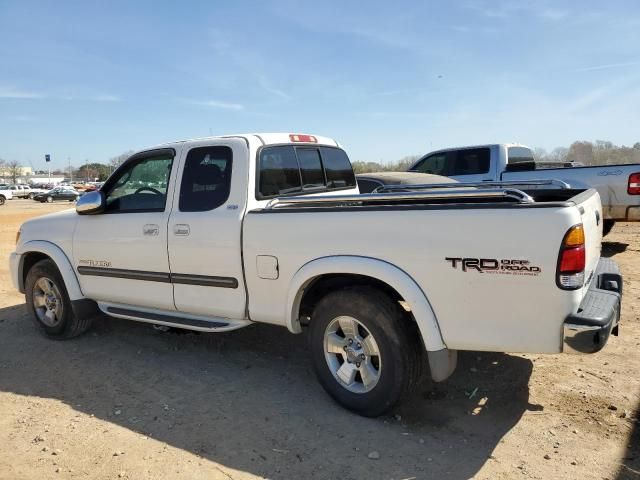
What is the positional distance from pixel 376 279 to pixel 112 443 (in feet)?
6.58

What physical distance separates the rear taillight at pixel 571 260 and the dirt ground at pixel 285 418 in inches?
42.2

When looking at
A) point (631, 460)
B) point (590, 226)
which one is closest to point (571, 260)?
point (590, 226)

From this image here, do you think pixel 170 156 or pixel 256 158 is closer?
pixel 256 158

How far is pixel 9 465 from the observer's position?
3.10m

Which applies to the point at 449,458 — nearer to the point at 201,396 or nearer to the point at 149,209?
the point at 201,396

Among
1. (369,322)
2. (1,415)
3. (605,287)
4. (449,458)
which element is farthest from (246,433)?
(605,287)

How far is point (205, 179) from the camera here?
4.23m

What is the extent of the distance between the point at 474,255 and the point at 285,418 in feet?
5.69

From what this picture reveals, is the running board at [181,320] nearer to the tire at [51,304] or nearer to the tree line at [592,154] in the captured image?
the tire at [51,304]

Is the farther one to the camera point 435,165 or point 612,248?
point 435,165

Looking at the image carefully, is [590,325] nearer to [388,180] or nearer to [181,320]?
[181,320]

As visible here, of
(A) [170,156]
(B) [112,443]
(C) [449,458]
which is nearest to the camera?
(C) [449,458]

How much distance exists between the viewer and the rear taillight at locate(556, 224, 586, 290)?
2.68m

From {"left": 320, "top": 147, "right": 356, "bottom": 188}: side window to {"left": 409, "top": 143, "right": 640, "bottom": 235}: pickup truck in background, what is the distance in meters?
4.79
